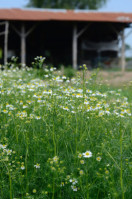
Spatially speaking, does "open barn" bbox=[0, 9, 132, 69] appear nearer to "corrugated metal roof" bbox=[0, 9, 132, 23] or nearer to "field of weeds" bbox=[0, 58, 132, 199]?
"corrugated metal roof" bbox=[0, 9, 132, 23]

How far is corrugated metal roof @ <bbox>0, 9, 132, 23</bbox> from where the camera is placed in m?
14.2

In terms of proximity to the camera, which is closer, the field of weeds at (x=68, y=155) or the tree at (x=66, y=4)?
the field of weeds at (x=68, y=155)

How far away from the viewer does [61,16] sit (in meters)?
14.4

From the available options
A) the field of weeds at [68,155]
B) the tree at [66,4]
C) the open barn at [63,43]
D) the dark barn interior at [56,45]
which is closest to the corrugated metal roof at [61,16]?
the open barn at [63,43]

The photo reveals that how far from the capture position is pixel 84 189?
7.82ft

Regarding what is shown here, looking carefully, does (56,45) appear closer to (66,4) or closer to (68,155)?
(66,4)

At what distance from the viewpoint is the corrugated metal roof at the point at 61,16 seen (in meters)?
14.2

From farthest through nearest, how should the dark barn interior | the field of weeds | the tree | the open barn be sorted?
the tree → the dark barn interior → the open barn → the field of weeds

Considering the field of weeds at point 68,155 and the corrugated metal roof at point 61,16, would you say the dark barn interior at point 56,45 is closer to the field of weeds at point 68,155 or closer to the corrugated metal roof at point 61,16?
the corrugated metal roof at point 61,16

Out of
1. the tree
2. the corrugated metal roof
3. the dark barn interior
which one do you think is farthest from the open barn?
the tree

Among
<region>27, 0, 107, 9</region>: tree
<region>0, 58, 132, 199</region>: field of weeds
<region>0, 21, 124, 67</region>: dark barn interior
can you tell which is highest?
<region>27, 0, 107, 9</region>: tree

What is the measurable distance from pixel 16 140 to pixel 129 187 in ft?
3.95

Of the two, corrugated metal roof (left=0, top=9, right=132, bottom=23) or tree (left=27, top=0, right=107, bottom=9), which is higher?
tree (left=27, top=0, right=107, bottom=9)

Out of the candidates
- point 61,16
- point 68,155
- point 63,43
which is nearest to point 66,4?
point 63,43
